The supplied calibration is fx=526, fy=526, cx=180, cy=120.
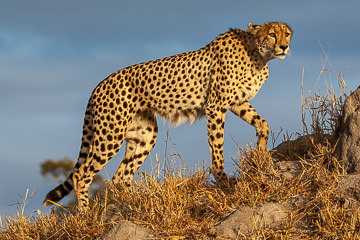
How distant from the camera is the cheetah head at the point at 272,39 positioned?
5641 mm

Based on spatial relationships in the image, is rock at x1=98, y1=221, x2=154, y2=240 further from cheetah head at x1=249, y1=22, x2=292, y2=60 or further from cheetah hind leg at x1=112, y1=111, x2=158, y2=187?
cheetah head at x1=249, y1=22, x2=292, y2=60

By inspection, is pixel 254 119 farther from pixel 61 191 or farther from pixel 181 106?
pixel 61 191

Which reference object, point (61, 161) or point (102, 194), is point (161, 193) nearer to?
point (102, 194)

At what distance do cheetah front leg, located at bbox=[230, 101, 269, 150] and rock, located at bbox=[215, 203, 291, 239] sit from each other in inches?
57.8

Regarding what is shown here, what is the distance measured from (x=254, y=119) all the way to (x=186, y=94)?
0.83 m

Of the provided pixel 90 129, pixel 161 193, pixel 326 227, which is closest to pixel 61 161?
pixel 90 129

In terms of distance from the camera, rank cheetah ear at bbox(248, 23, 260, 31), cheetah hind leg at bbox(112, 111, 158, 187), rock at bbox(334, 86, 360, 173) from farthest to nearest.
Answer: cheetah hind leg at bbox(112, 111, 158, 187) → cheetah ear at bbox(248, 23, 260, 31) → rock at bbox(334, 86, 360, 173)

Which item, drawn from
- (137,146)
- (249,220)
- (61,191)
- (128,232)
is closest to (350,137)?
(249,220)

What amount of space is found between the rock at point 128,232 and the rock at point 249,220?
0.59 metres

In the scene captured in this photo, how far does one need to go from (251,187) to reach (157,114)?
173 centimetres

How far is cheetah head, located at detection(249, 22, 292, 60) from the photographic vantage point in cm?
564

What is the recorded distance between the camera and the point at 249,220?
14.2 feet

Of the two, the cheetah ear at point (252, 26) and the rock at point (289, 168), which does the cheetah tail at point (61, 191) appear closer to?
the rock at point (289, 168)

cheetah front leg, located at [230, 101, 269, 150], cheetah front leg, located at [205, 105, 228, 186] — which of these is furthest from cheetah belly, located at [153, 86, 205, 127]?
cheetah front leg, located at [230, 101, 269, 150]
